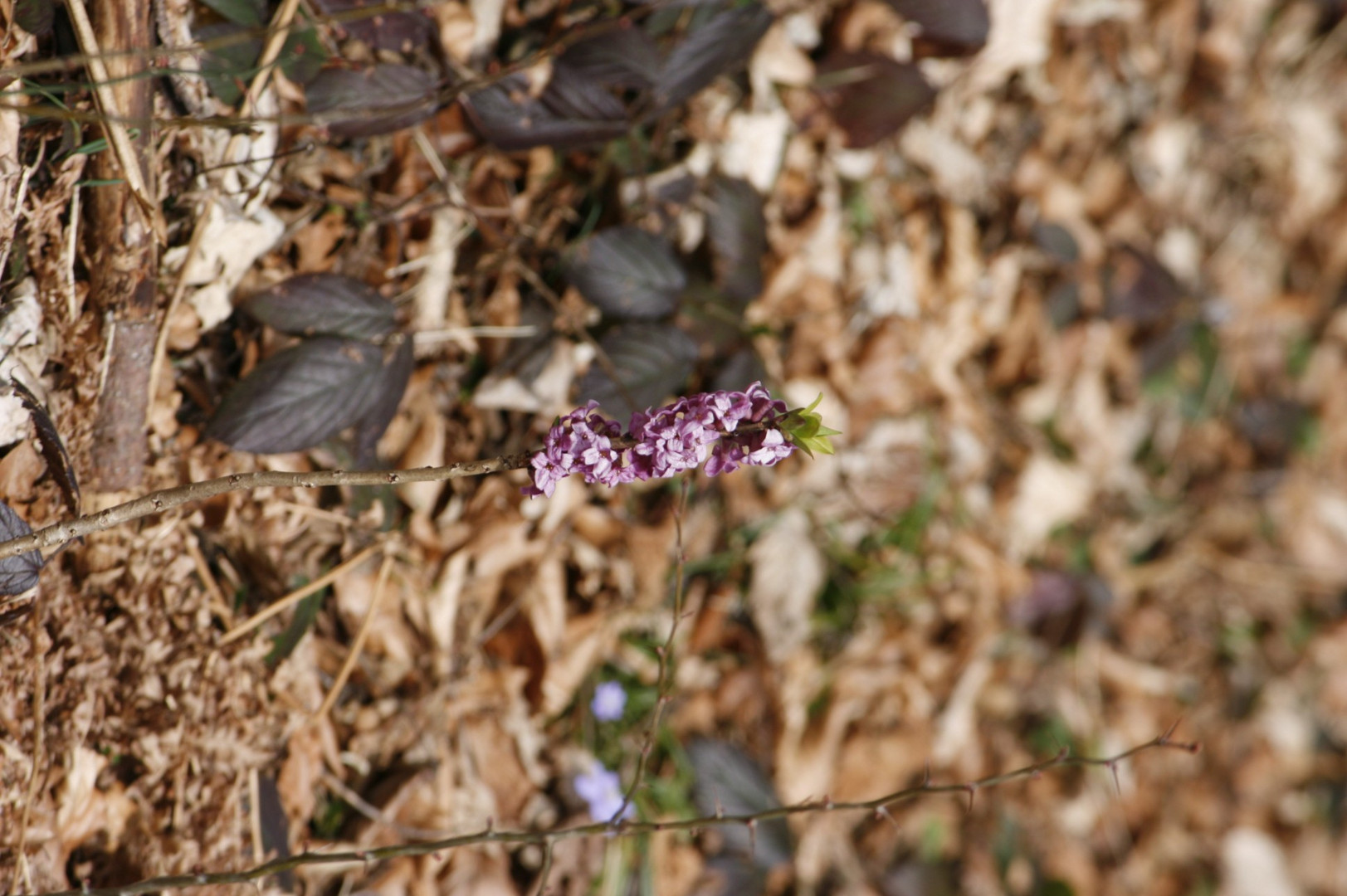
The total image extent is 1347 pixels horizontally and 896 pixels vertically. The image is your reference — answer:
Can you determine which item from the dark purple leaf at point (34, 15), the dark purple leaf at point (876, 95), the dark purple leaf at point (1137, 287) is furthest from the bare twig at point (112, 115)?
the dark purple leaf at point (1137, 287)

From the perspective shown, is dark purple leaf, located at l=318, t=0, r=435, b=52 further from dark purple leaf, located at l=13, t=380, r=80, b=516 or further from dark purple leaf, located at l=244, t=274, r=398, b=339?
dark purple leaf, located at l=13, t=380, r=80, b=516

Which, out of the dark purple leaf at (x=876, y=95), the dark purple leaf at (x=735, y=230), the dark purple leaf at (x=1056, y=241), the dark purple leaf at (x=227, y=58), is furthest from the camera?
the dark purple leaf at (x=1056, y=241)

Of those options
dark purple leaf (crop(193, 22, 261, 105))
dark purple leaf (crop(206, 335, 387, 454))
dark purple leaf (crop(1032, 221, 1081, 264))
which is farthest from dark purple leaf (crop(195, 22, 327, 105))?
dark purple leaf (crop(1032, 221, 1081, 264))

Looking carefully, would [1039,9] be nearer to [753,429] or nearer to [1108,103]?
[1108,103]

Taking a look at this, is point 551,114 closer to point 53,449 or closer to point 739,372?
point 739,372

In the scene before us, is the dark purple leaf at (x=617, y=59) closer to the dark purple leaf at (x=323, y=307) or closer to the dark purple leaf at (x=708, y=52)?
the dark purple leaf at (x=708, y=52)

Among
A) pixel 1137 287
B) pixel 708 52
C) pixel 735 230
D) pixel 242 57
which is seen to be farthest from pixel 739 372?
pixel 1137 287
